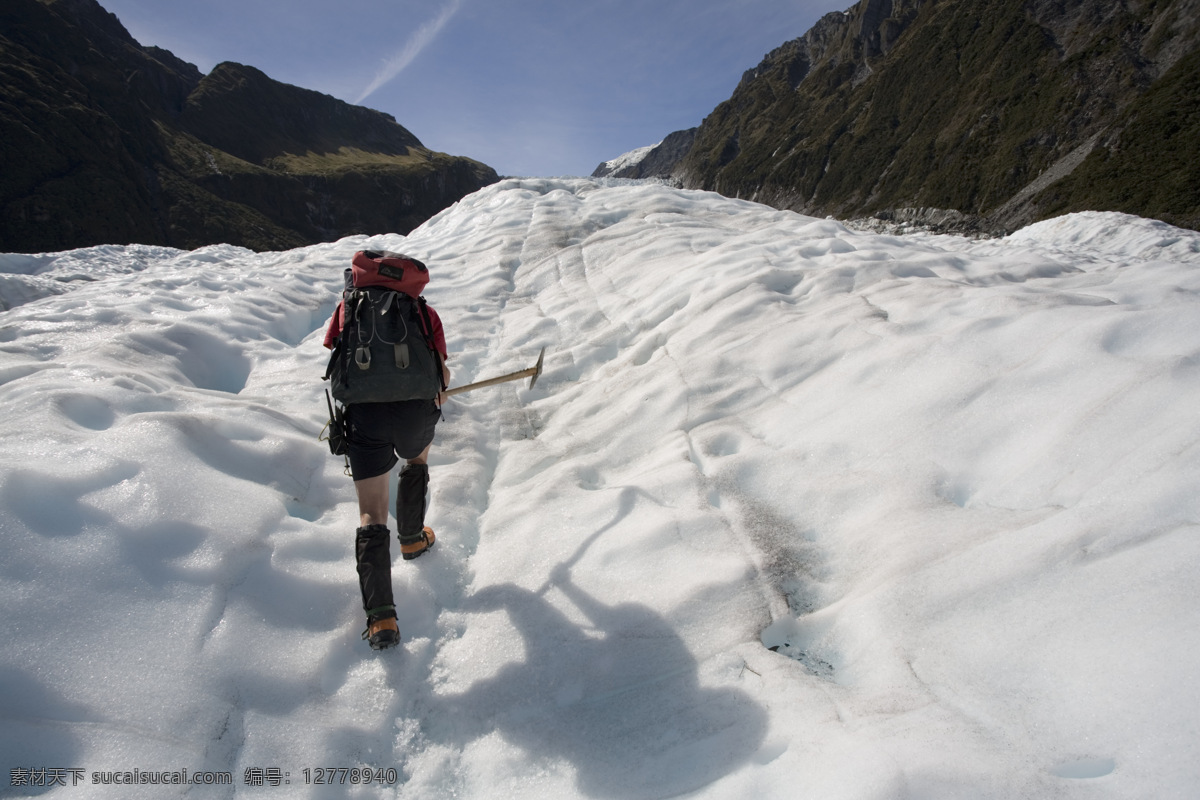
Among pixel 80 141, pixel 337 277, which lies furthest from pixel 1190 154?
pixel 80 141

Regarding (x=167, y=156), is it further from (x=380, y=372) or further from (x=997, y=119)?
(x=380, y=372)

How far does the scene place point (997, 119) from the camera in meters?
54.5

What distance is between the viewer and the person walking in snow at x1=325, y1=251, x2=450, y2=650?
337cm

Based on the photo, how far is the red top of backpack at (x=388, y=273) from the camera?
3406mm

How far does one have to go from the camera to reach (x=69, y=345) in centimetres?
625

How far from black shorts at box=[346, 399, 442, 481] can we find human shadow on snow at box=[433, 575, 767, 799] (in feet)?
4.20

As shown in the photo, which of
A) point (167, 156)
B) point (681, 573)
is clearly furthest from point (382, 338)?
point (167, 156)

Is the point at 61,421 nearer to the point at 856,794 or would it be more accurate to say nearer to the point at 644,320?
the point at 856,794

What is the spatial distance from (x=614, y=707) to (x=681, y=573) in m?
0.95

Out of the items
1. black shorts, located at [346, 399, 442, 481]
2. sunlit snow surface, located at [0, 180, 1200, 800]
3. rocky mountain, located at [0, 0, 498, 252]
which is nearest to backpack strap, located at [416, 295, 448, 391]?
black shorts, located at [346, 399, 442, 481]

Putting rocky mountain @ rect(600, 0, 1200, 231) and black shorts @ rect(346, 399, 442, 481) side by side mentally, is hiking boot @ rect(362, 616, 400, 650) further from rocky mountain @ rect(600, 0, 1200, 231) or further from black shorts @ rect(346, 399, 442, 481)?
rocky mountain @ rect(600, 0, 1200, 231)

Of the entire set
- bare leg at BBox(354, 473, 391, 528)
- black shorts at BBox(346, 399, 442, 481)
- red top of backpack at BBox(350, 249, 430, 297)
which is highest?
red top of backpack at BBox(350, 249, 430, 297)

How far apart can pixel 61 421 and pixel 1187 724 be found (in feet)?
21.2

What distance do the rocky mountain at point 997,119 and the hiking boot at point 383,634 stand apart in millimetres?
43892
